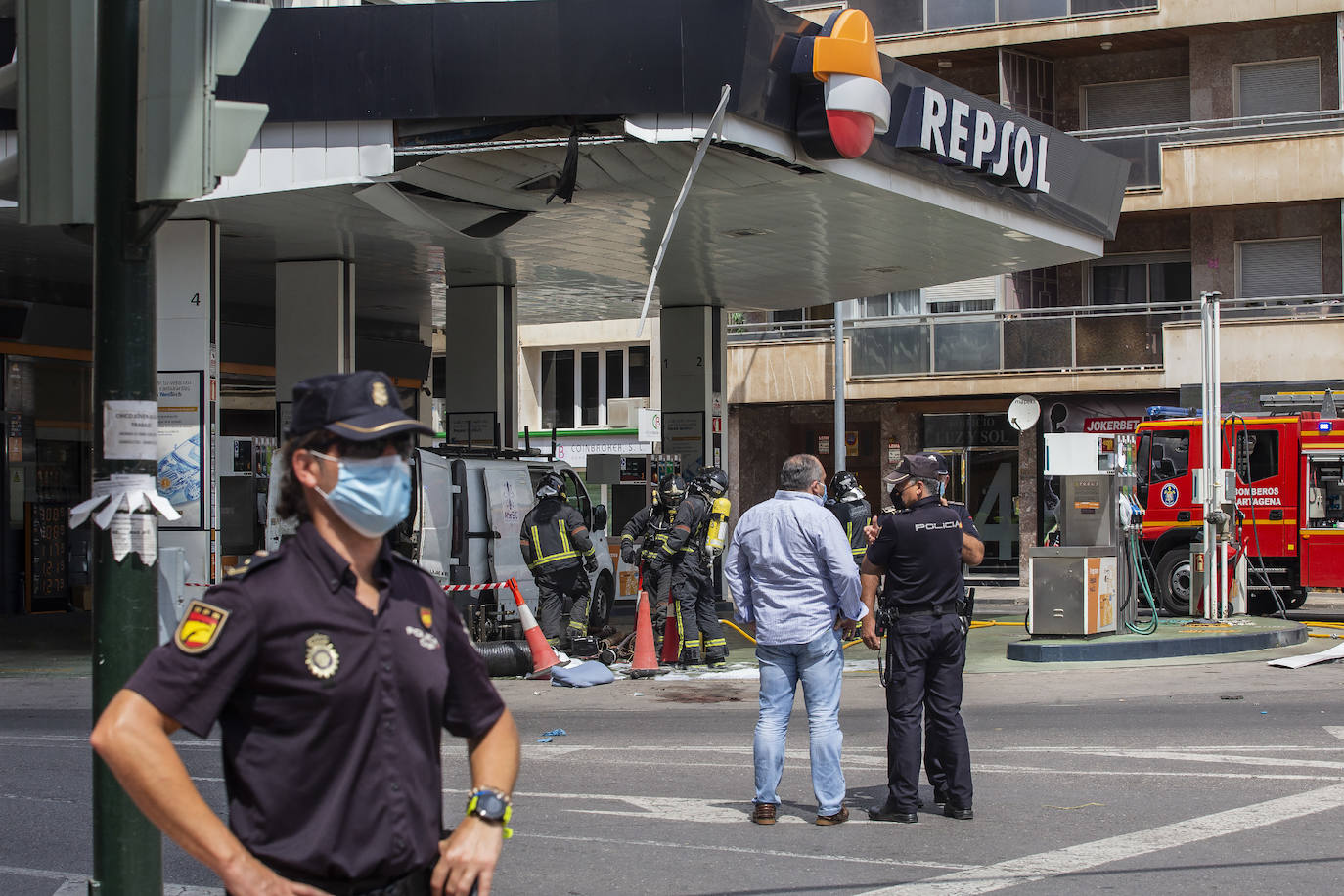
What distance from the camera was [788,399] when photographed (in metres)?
31.1

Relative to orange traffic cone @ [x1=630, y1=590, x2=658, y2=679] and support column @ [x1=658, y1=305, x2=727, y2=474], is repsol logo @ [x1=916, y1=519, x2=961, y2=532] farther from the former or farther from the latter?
support column @ [x1=658, y1=305, x2=727, y2=474]

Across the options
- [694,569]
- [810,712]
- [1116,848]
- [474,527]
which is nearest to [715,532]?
[694,569]

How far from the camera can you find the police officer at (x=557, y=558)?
14.4 meters

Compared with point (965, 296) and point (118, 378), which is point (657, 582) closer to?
point (118, 378)

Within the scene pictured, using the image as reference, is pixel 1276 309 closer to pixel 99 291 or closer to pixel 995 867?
pixel 995 867

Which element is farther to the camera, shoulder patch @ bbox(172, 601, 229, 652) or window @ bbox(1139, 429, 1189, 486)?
window @ bbox(1139, 429, 1189, 486)

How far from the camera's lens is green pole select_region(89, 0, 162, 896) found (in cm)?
450

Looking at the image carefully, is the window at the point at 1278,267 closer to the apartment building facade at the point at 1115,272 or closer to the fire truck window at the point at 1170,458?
the apartment building facade at the point at 1115,272

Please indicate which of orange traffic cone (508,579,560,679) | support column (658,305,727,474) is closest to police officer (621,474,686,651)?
orange traffic cone (508,579,560,679)

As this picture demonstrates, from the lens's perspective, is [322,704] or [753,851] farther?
[753,851]

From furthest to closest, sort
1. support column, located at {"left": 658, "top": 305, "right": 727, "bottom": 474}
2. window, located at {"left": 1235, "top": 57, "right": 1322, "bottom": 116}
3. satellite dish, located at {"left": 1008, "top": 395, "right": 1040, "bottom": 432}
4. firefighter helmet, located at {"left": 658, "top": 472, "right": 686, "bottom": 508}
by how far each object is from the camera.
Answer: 1. window, located at {"left": 1235, "top": 57, "right": 1322, "bottom": 116}
2. satellite dish, located at {"left": 1008, "top": 395, "right": 1040, "bottom": 432}
3. support column, located at {"left": 658, "top": 305, "right": 727, "bottom": 474}
4. firefighter helmet, located at {"left": 658, "top": 472, "right": 686, "bottom": 508}

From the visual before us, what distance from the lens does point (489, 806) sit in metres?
2.90

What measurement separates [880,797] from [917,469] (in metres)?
1.79

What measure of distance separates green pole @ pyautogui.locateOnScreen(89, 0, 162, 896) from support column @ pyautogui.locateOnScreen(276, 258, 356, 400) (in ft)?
39.9
